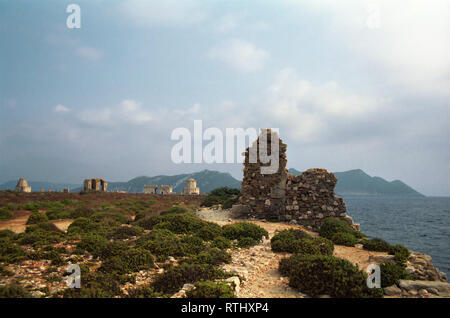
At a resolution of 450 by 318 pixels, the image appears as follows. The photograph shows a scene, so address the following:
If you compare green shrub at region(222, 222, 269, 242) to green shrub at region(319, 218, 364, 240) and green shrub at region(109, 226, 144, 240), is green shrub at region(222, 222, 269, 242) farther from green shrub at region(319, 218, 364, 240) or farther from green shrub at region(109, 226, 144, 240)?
green shrub at region(109, 226, 144, 240)

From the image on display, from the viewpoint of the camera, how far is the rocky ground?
597 centimetres

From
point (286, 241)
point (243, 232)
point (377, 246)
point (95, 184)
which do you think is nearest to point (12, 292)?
point (286, 241)

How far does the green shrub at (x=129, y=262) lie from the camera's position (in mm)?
7297

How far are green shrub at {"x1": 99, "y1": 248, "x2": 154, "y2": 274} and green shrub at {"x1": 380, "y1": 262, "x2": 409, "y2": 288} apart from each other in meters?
6.57

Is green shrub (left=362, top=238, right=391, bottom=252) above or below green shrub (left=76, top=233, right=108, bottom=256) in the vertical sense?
below

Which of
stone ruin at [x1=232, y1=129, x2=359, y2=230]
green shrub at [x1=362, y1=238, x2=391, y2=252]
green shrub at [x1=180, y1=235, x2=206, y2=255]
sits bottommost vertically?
green shrub at [x1=362, y1=238, x2=391, y2=252]

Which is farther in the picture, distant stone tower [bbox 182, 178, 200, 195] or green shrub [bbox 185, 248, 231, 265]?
distant stone tower [bbox 182, 178, 200, 195]

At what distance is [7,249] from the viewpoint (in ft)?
29.2

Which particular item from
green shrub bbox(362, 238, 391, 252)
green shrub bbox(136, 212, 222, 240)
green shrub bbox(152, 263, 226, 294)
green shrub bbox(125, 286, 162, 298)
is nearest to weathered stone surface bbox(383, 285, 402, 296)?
green shrub bbox(152, 263, 226, 294)

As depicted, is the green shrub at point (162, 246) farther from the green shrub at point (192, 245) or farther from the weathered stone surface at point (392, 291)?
the weathered stone surface at point (392, 291)

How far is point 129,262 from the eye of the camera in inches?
301

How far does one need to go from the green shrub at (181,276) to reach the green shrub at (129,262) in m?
1.22
